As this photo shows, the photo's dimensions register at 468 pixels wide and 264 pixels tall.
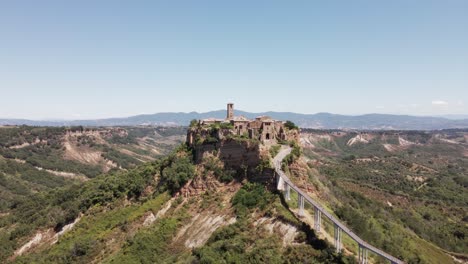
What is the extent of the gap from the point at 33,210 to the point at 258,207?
5932cm

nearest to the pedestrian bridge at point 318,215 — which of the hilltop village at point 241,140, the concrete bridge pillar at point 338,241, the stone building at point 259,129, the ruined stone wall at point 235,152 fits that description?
the concrete bridge pillar at point 338,241

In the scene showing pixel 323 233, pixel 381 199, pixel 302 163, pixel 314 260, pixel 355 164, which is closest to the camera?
pixel 314 260

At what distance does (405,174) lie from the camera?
157375 mm

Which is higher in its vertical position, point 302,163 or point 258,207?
point 302,163

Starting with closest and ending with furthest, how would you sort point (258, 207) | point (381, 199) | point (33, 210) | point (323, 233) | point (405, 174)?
1. point (323, 233)
2. point (258, 207)
3. point (33, 210)
4. point (381, 199)
5. point (405, 174)

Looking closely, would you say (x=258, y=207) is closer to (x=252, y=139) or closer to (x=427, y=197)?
(x=252, y=139)

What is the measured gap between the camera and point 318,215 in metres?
41.2

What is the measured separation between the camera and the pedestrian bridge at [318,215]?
3572 centimetres

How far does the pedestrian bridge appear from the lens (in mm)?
35719

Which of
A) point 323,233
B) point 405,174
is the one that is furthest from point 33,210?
point 405,174

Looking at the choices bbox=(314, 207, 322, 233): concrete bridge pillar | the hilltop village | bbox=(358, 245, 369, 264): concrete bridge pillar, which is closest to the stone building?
the hilltop village

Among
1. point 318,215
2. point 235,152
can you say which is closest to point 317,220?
point 318,215

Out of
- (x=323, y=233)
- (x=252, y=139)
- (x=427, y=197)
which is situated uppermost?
(x=252, y=139)

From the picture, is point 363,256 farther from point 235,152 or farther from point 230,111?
point 230,111
